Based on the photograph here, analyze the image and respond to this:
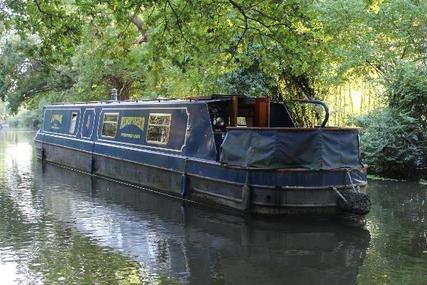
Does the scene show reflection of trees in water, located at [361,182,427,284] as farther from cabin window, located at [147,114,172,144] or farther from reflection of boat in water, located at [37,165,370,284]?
cabin window, located at [147,114,172,144]

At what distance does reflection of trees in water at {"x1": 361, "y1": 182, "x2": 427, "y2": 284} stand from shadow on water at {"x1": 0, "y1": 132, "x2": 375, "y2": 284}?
0.76 feet

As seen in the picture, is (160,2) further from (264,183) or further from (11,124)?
(11,124)

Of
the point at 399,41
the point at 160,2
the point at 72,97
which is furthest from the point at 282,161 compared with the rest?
the point at 72,97

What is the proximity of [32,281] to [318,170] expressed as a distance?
5274mm

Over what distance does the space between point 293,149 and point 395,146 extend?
6006 millimetres

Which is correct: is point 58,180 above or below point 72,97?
below

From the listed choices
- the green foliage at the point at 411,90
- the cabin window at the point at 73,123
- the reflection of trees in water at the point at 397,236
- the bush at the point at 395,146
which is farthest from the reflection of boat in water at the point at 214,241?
the green foliage at the point at 411,90

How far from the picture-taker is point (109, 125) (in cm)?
1533

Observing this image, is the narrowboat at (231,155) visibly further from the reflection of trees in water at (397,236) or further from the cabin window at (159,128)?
the reflection of trees in water at (397,236)

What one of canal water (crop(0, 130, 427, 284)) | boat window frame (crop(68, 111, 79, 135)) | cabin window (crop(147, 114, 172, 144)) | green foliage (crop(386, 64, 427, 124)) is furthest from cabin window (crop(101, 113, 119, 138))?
green foliage (crop(386, 64, 427, 124))

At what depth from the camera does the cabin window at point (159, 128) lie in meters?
12.5

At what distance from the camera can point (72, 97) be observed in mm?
27312

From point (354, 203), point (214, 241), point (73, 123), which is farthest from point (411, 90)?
point (73, 123)

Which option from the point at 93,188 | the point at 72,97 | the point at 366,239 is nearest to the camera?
the point at 366,239
